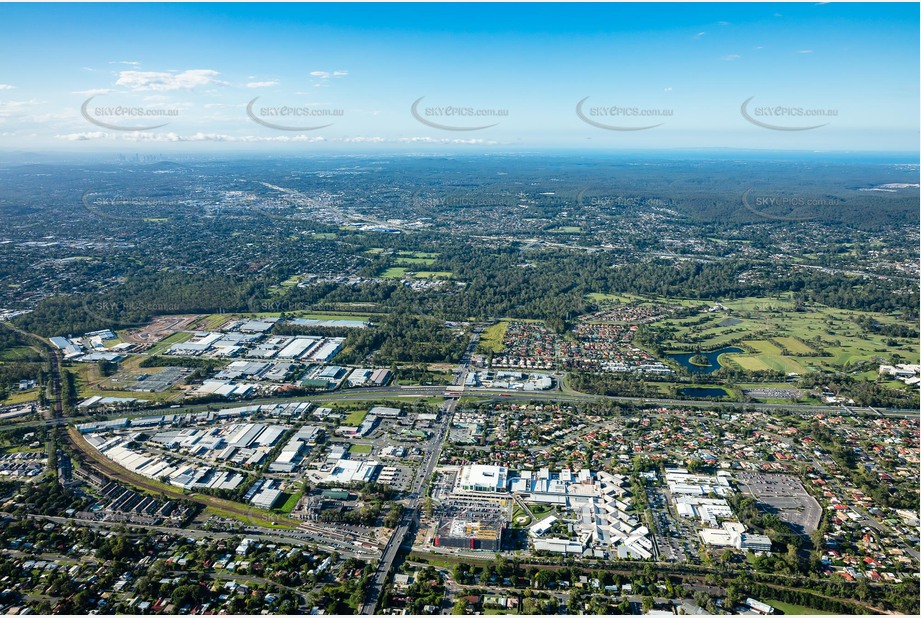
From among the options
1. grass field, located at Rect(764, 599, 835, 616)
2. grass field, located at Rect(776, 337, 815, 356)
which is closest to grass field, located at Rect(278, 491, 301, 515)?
grass field, located at Rect(764, 599, 835, 616)

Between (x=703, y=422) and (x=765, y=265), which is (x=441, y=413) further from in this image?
(x=765, y=265)

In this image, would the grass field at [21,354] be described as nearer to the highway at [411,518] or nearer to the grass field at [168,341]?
the grass field at [168,341]

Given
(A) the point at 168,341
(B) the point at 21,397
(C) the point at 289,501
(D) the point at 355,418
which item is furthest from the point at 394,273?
(C) the point at 289,501

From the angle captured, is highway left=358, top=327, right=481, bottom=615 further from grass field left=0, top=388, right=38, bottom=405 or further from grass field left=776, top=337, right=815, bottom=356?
grass field left=776, top=337, right=815, bottom=356

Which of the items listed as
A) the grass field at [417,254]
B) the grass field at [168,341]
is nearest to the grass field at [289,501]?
the grass field at [168,341]

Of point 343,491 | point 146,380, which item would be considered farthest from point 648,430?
point 146,380
